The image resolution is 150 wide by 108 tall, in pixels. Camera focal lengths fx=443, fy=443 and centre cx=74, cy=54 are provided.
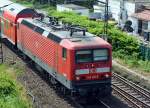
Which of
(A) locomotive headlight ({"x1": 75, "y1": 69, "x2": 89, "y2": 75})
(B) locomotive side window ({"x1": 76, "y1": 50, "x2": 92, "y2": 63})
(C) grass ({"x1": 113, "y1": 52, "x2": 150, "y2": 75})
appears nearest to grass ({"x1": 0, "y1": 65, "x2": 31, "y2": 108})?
(A) locomotive headlight ({"x1": 75, "y1": 69, "x2": 89, "y2": 75})

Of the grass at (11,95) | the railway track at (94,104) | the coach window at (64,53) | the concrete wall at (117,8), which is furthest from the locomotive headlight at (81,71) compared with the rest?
the concrete wall at (117,8)

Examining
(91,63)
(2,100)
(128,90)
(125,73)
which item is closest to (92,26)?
(125,73)

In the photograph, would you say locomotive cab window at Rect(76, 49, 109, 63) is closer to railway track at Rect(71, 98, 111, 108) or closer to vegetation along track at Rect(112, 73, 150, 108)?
railway track at Rect(71, 98, 111, 108)

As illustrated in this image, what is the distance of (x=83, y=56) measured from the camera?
1909 cm

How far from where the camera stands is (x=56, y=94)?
2116cm

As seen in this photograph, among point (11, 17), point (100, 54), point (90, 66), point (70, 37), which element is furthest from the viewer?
point (11, 17)

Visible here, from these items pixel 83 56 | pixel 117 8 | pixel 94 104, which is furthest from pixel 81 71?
pixel 117 8

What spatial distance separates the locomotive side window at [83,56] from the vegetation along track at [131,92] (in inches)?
111

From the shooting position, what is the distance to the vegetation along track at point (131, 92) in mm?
19816

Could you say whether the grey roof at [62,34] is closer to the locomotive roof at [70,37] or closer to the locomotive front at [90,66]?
the locomotive roof at [70,37]

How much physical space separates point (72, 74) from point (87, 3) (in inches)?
1658

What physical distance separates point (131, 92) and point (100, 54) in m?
3.39

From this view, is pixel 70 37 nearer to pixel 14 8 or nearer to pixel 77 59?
pixel 77 59

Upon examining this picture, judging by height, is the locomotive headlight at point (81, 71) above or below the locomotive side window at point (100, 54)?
below
